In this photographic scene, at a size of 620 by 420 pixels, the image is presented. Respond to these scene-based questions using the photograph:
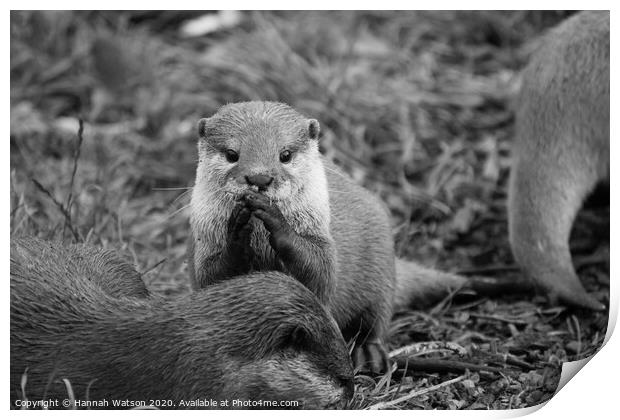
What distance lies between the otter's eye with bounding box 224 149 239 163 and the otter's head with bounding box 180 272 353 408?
0.38 m

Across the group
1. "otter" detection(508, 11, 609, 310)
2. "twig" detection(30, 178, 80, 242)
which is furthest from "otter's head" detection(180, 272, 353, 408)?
"otter" detection(508, 11, 609, 310)

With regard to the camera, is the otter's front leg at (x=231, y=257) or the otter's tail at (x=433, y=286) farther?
the otter's tail at (x=433, y=286)

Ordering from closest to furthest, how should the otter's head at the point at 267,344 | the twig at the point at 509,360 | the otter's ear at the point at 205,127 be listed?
the otter's head at the point at 267,344 → the otter's ear at the point at 205,127 → the twig at the point at 509,360

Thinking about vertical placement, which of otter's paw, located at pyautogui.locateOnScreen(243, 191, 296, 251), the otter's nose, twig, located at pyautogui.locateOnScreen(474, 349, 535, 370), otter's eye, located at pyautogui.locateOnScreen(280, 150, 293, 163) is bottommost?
twig, located at pyautogui.locateOnScreen(474, 349, 535, 370)

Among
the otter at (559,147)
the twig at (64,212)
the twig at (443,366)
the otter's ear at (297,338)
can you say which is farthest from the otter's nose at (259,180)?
the otter at (559,147)

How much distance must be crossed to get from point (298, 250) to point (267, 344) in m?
0.37

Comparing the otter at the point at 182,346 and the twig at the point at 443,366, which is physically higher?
the otter at the point at 182,346

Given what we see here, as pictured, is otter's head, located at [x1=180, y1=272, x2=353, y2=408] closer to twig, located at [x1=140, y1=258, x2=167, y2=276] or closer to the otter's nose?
the otter's nose

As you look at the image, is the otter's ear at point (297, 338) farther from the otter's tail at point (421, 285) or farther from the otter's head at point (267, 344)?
the otter's tail at point (421, 285)

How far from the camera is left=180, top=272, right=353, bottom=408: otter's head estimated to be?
274cm

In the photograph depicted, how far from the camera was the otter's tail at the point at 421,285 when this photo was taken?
3953mm

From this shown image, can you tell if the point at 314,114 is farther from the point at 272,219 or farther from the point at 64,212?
the point at 272,219

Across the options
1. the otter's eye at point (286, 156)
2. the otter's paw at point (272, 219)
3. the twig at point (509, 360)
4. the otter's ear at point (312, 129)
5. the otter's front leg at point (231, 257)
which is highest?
the otter's ear at point (312, 129)
